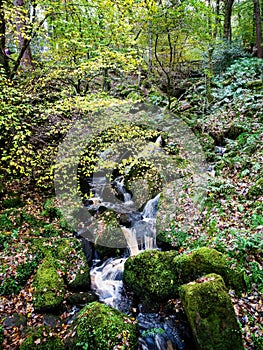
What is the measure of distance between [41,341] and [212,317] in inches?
125

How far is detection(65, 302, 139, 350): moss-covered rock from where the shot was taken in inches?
179

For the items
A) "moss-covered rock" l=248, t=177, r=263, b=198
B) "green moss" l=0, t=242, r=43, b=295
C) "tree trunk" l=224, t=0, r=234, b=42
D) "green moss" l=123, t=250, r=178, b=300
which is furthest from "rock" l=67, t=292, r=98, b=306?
"tree trunk" l=224, t=0, r=234, b=42

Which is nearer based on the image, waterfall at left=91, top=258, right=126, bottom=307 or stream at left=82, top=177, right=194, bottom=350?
stream at left=82, top=177, right=194, bottom=350

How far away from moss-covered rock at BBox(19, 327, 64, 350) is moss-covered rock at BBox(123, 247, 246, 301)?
2209mm

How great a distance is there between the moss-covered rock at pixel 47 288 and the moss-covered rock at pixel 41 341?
749 mm

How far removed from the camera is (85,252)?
7.72m

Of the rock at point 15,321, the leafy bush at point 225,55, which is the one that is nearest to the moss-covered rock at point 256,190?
the rock at point 15,321

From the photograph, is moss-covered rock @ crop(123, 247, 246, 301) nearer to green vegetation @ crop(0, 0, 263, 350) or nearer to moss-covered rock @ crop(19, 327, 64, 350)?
green vegetation @ crop(0, 0, 263, 350)

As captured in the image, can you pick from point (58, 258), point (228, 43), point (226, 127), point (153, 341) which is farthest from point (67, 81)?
point (228, 43)

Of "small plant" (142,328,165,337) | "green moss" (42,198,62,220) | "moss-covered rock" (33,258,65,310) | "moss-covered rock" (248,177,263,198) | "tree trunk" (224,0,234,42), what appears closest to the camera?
"small plant" (142,328,165,337)

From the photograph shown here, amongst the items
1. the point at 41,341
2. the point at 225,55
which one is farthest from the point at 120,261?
the point at 225,55

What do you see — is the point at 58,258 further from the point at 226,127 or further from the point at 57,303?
the point at 226,127

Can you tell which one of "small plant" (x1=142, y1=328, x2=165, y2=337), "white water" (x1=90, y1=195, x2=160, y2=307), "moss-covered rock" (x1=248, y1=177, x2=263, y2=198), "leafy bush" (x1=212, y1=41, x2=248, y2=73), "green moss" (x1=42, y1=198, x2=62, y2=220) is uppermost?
"leafy bush" (x1=212, y1=41, x2=248, y2=73)

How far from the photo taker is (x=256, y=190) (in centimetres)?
727
